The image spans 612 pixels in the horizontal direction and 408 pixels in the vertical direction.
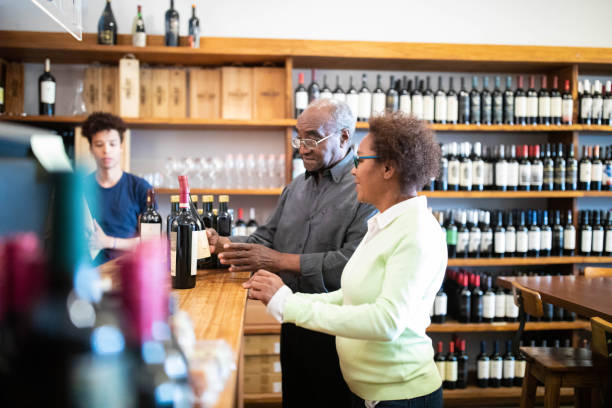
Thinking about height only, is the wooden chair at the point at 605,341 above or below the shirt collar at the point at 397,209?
below

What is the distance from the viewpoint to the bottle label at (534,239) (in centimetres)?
369

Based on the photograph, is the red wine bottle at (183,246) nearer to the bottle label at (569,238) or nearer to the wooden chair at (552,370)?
the wooden chair at (552,370)

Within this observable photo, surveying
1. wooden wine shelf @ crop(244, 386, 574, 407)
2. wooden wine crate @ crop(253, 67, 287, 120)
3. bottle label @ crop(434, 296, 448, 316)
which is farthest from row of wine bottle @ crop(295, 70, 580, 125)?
wooden wine shelf @ crop(244, 386, 574, 407)

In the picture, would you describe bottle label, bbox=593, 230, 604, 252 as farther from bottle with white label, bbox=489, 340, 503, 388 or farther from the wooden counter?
the wooden counter

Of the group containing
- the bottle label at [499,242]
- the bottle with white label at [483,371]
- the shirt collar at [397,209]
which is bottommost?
the bottle with white label at [483,371]

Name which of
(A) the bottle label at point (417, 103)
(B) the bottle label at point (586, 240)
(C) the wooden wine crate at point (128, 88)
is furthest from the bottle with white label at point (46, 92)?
(B) the bottle label at point (586, 240)

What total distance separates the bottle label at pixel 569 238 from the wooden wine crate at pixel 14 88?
13.6 feet

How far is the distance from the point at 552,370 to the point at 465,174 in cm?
168

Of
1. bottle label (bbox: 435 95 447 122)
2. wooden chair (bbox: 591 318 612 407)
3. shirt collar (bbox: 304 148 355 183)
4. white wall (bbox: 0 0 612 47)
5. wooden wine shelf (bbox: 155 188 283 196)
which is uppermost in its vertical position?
white wall (bbox: 0 0 612 47)

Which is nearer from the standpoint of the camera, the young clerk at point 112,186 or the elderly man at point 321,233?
the elderly man at point 321,233

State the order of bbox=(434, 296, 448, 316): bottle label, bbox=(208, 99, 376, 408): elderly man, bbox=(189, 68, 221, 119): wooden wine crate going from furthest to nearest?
1. bbox=(189, 68, 221, 119): wooden wine crate
2. bbox=(434, 296, 448, 316): bottle label
3. bbox=(208, 99, 376, 408): elderly man

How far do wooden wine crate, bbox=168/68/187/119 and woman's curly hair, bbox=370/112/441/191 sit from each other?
98.2 inches

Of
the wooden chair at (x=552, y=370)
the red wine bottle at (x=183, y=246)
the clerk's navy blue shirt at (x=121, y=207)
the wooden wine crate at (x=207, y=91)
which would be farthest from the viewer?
the wooden wine crate at (x=207, y=91)

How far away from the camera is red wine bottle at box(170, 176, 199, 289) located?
1.54 metres
